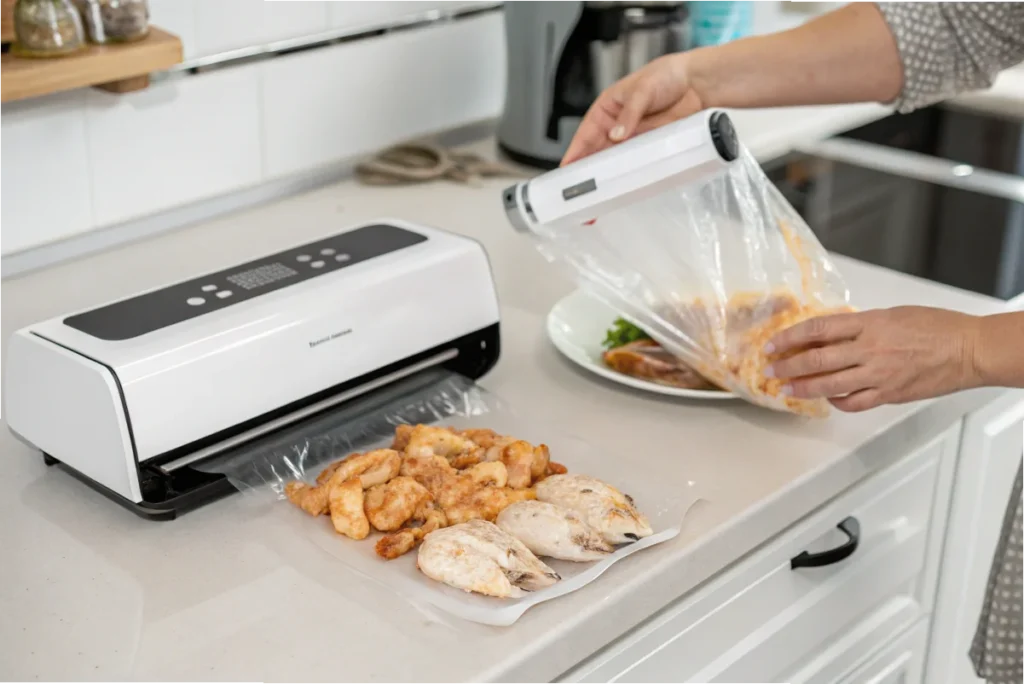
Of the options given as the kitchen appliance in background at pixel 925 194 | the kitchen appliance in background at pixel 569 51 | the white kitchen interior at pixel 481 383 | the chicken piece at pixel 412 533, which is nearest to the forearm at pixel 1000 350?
the white kitchen interior at pixel 481 383

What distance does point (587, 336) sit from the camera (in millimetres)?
1190

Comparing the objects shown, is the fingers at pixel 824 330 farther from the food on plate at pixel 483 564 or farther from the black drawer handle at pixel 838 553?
the food on plate at pixel 483 564

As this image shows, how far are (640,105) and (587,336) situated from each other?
24cm

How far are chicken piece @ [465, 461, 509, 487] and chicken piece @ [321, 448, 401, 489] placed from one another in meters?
0.06

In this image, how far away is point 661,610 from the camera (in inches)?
34.8

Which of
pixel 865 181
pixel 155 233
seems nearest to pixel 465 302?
pixel 155 233

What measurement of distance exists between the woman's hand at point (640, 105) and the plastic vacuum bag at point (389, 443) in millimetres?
309

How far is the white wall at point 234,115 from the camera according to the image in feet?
4.25

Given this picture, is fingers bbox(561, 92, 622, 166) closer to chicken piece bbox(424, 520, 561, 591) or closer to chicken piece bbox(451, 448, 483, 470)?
chicken piece bbox(451, 448, 483, 470)

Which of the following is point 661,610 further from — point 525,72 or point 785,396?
point 525,72

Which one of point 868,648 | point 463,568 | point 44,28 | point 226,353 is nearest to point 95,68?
point 44,28

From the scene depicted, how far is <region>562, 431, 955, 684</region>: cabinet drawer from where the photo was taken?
89 cm

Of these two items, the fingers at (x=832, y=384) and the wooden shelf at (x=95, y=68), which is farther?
the wooden shelf at (x=95, y=68)

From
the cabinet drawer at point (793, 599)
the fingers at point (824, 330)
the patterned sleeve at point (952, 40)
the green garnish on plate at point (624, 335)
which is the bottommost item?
the cabinet drawer at point (793, 599)
